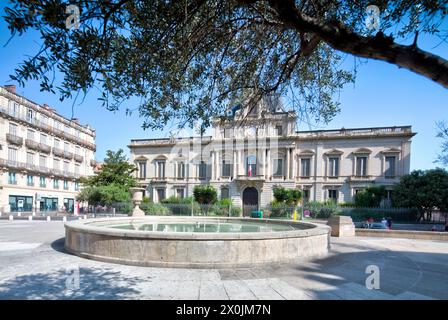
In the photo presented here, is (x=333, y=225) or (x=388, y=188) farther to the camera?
(x=388, y=188)

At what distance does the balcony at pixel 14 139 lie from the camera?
33.8m

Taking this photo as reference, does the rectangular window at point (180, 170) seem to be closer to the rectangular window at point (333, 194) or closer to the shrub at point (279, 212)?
the shrub at point (279, 212)

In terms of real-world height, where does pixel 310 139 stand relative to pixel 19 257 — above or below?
above

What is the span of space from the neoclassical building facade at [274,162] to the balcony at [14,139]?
15425mm

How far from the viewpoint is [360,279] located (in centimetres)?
599

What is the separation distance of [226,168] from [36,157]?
1062 inches

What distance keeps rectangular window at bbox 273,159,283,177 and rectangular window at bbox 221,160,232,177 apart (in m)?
6.70

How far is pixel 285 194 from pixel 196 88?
3067 cm

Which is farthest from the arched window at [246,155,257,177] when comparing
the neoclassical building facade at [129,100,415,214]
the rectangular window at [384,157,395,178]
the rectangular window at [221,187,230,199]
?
the rectangular window at [384,157,395,178]

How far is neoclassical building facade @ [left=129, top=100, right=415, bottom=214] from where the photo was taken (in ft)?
115

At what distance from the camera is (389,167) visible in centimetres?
3484

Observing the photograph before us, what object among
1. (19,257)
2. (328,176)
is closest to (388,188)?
(328,176)
